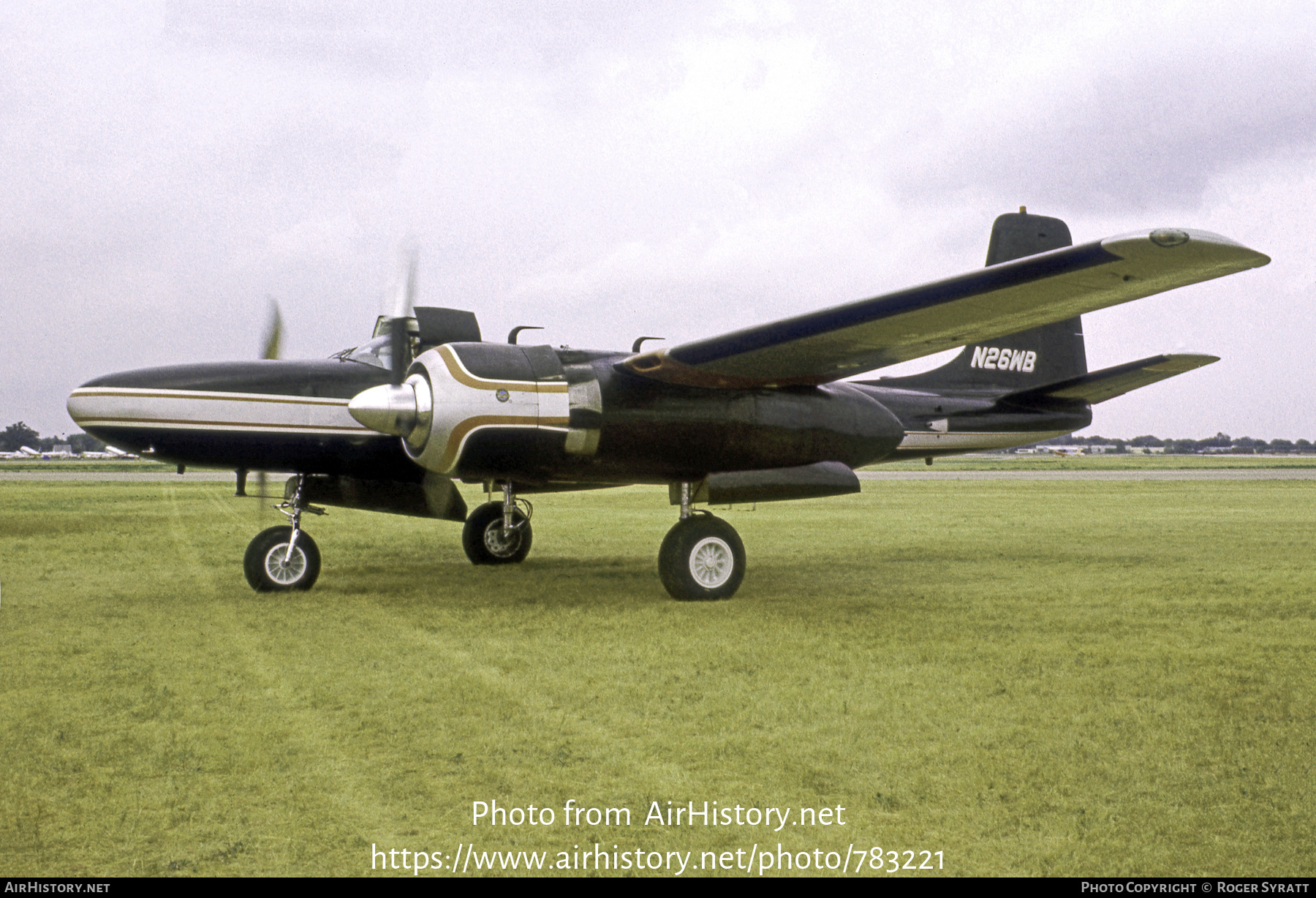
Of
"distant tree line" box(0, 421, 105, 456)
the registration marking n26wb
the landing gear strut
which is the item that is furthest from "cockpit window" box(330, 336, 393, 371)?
"distant tree line" box(0, 421, 105, 456)

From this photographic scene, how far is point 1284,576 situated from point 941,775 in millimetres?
8216

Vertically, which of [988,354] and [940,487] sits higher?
[988,354]

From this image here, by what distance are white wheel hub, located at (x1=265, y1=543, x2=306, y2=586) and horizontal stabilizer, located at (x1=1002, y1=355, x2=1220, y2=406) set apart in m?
9.24

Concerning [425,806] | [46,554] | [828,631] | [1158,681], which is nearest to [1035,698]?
[1158,681]

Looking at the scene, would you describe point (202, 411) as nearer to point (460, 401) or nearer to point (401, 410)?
point (401, 410)

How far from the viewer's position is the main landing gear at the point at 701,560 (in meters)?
8.61

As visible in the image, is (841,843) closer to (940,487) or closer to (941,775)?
(941,775)

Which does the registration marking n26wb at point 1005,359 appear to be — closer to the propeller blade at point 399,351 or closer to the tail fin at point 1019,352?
the tail fin at point 1019,352

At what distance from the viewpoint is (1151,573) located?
10477 mm

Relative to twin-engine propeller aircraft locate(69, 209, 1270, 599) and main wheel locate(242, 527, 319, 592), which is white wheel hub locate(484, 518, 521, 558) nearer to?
twin-engine propeller aircraft locate(69, 209, 1270, 599)

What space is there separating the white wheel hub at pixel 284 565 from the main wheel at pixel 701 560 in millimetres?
3542

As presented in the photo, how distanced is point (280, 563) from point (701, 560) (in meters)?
4.07

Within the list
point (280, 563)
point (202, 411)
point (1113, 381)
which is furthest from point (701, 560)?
point (1113, 381)

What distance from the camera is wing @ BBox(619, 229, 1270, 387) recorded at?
6.37 metres
